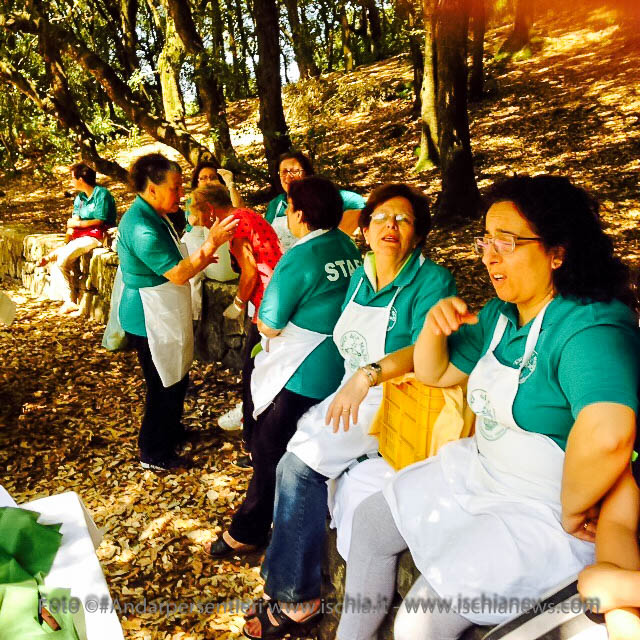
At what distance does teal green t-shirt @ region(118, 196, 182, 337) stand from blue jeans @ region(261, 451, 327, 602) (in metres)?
1.65

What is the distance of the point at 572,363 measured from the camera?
176 centimetres

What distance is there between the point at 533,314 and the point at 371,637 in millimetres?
1361

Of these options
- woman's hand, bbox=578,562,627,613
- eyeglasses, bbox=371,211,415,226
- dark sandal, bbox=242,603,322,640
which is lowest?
dark sandal, bbox=242,603,322,640

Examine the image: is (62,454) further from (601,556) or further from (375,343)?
(601,556)

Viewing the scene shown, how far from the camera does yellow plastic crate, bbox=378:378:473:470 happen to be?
234 centimetres

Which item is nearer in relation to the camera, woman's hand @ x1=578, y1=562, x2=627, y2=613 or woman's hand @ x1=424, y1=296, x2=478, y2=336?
woman's hand @ x1=578, y1=562, x2=627, y2=613

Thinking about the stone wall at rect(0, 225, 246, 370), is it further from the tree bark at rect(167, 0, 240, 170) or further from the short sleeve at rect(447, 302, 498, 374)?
the short sleeve at rect(447, 302, 498, 374)

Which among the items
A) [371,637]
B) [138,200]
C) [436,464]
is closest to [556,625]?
Result: [436,464]

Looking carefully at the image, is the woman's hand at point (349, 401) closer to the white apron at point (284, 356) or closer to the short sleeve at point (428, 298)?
the short sleeve at point (428, 298)

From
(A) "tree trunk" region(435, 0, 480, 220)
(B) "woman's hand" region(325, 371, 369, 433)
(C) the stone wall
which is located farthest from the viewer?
(A) "tree trunk" region(435, 0, 480, 220)

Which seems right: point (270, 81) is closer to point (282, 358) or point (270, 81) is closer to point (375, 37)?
point (282, 358)

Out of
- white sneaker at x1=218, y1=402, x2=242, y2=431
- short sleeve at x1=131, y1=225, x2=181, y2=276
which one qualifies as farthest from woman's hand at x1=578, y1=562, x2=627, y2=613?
white sneaker at x1=218, y1=402, x2=242, y2=431

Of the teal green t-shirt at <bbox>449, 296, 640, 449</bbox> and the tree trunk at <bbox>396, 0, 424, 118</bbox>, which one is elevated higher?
the tree trunk at <bbox>396, 0, 424, 118</bbox>

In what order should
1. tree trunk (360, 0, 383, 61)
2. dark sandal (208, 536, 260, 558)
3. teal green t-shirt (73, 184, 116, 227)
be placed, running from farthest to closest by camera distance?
tree trunk (360, 0, 383, 61) → teal green t-shirt (73, 184, 116, 227) → dark sandal (208, 536, 260, 558)
